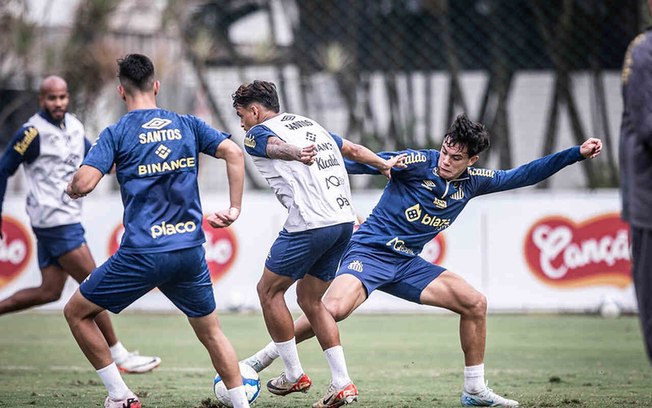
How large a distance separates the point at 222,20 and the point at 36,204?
13297 millimetres

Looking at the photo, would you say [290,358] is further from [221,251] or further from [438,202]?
[221,251]

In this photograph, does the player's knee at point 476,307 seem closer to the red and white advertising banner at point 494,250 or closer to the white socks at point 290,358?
the white socks at point 290,358

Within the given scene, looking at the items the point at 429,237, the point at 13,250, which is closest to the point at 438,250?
the point at 13,250

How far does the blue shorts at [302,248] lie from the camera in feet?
24.6

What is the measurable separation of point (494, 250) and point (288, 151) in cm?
871

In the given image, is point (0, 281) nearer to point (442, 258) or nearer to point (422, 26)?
point (442, 258)

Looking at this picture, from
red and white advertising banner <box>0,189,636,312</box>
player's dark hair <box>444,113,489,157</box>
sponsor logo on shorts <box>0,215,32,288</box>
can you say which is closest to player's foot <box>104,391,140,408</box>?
player's dark hair <box>444,113,489,157</box>

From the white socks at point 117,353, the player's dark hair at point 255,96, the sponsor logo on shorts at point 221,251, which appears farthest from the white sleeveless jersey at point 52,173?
the sponsor logo on shorts at point 221,251

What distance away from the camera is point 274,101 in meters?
7.70

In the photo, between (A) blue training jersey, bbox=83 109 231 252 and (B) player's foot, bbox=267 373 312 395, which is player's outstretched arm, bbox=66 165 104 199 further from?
(B) player's foot, bbox=267 373 312 395

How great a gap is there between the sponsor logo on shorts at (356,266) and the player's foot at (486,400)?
124 centimetres

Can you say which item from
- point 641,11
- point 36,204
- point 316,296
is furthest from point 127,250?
point 641,11

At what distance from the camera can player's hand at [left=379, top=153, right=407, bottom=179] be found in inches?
320

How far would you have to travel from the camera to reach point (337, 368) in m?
7.63
